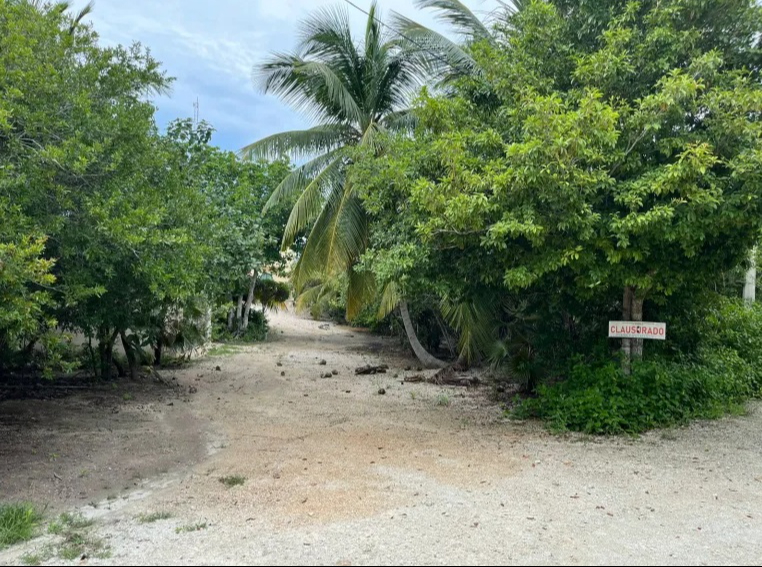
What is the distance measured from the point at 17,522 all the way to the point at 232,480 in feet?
5.86

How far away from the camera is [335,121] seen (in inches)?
552

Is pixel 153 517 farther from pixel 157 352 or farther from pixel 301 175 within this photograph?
pixel 301 175

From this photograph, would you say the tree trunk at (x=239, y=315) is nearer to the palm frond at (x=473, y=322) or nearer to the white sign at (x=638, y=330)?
the palm frond at (x=473, y=322)

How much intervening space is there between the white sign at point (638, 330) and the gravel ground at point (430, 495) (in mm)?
1346

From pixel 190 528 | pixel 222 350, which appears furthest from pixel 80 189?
pixel 222 350

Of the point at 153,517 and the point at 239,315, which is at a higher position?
the point at 239,315

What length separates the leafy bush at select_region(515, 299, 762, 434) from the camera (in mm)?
7602

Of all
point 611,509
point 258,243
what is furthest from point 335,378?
point 611,509

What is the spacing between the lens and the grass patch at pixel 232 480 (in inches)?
212

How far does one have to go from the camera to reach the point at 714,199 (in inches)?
227

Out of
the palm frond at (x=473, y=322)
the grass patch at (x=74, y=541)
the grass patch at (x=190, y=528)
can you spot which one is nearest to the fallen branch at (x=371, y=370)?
the palm frond at (x=473, y=322)

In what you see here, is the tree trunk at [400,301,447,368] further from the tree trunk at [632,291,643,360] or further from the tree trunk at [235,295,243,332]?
the tree trunk at [235,295,243,332]

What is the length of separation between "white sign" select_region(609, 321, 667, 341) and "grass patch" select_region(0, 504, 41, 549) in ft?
23.0

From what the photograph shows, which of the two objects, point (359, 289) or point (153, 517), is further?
point (359, 289)
